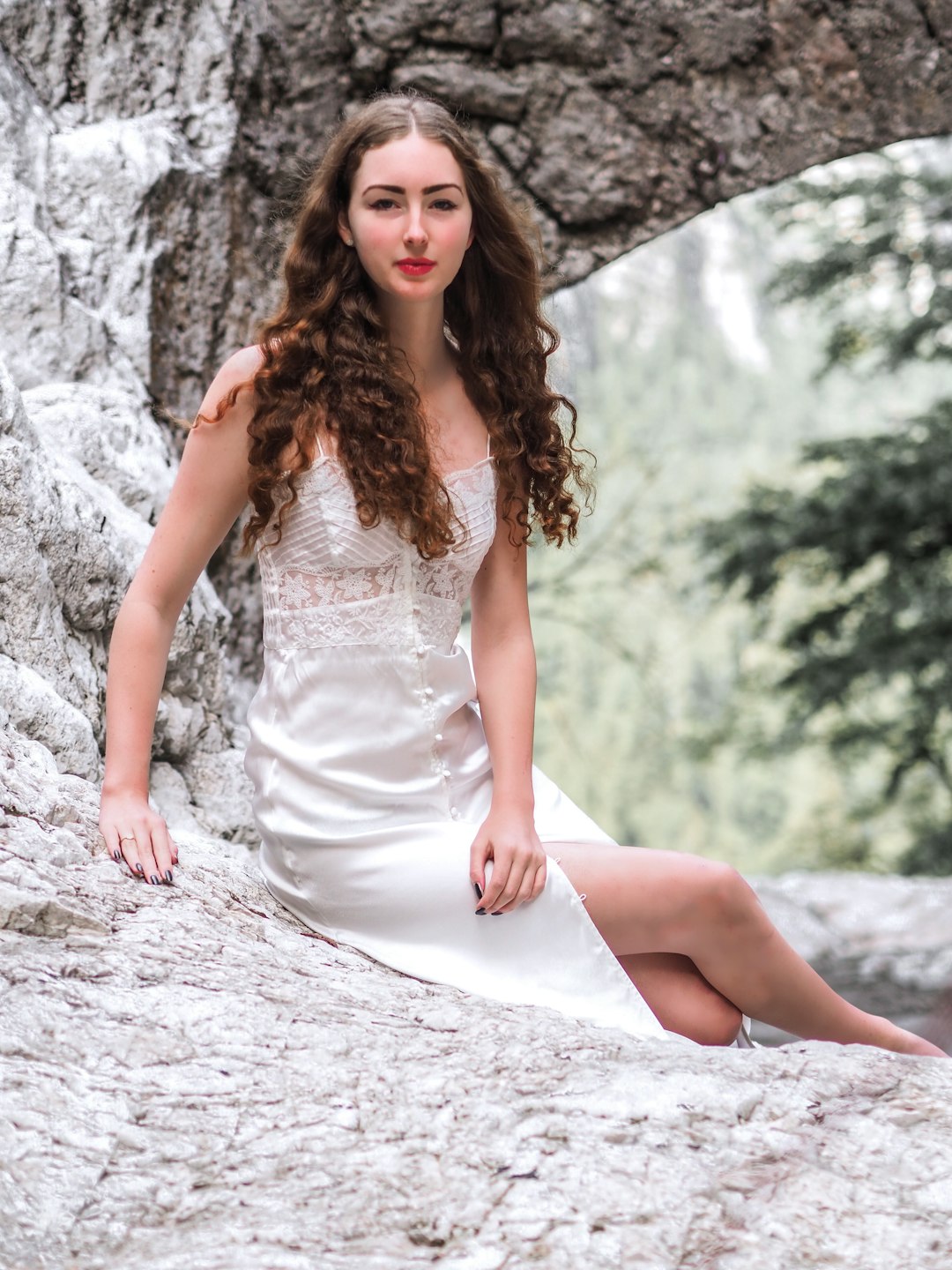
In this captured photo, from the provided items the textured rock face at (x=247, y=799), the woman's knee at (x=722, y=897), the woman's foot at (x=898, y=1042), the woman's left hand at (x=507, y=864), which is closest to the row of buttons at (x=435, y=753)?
the woman's left hand at (x=507, y=864)

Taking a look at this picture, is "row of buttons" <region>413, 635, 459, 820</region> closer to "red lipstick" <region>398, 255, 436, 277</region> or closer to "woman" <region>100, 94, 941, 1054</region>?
"woman" <region>100, 94, 941, 1054</region>

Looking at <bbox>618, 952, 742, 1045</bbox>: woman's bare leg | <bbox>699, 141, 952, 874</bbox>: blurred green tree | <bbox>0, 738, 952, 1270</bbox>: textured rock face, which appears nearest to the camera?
<bbox>0, 738, 952, 1270</bbox>: textured rock face

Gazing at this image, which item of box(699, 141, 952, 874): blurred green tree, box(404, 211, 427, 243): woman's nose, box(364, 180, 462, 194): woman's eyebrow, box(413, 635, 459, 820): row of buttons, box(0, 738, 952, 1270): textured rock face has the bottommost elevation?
box(0, 738, 952, 1270): textured rock face

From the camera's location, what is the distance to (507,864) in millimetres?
2072

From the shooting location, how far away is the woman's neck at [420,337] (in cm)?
234

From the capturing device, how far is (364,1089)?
59.9 inches

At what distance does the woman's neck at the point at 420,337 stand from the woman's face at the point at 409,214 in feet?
0.39

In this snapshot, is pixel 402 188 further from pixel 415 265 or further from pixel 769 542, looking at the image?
pixel 769 542

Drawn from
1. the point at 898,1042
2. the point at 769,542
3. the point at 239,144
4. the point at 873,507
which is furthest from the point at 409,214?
the point at 873,507

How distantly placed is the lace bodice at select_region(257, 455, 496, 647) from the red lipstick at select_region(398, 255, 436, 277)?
34cm

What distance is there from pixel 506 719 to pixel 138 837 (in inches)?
27.0

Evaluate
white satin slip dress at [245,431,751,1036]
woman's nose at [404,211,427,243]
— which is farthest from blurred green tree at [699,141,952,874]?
woman's nose at [404,211,427,243]

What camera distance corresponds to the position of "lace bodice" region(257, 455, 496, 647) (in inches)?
86.0

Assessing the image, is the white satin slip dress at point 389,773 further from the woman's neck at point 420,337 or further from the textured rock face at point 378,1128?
the textured rock face at point 378,1128
